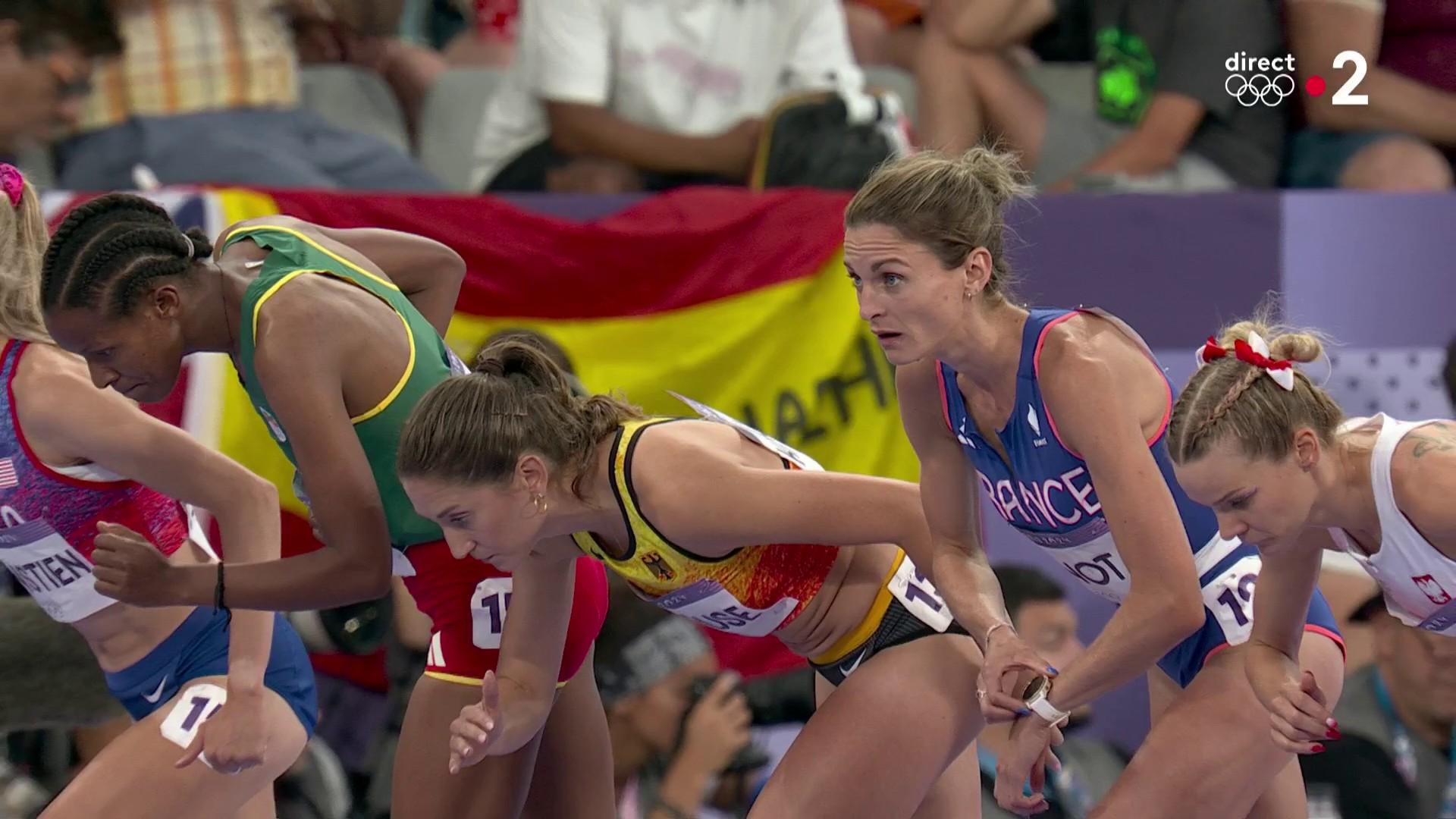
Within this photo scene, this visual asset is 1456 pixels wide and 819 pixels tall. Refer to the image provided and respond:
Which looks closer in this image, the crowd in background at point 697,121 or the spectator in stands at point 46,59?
the crowd in background at point 697,121

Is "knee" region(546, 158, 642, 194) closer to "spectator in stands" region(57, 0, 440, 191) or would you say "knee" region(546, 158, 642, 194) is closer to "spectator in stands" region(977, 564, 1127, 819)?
"spectator in stands" region(57, 0, 440, 191)

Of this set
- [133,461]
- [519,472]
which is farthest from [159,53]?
[519,472]

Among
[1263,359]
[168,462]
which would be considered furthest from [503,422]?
[1263,359]

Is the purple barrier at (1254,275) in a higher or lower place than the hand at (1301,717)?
lower

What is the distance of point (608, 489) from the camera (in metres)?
2.85

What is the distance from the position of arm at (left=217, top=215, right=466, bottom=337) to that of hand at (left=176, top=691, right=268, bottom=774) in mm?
820

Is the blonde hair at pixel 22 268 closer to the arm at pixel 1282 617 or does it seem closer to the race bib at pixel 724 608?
the race bib at pixel 724 608

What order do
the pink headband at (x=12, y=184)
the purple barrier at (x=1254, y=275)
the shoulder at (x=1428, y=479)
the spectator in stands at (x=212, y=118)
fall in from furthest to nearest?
the purple barrier at (x=1254, y=275)
the spectator in stands at (x=212, y=118)
the pink headband at (x=12, y=184)
the shoulder at (x=1428, y=479)

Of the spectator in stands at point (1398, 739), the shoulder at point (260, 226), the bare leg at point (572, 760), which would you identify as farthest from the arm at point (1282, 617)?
the spectator in stands at point (1398, 739)

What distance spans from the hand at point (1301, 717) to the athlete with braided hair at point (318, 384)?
1234mm

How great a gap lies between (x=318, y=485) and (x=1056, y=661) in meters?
2.65

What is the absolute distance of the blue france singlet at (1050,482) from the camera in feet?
9.43

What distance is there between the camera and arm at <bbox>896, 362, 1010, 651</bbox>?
2.90m

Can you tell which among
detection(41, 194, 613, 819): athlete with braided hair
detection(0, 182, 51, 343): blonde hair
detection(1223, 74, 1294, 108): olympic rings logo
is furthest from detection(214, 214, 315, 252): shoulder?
detection(1223, 74, 1294, 108): olympic rings logo
